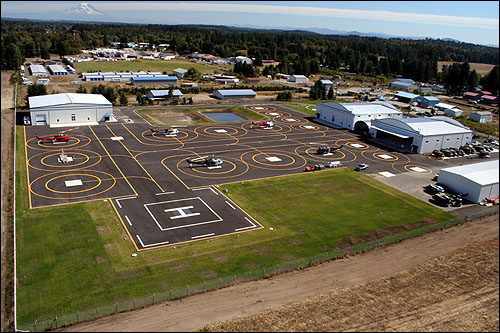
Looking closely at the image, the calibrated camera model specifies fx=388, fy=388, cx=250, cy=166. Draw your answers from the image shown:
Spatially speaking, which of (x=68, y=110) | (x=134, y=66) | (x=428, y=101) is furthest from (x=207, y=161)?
(x=134, y=66)

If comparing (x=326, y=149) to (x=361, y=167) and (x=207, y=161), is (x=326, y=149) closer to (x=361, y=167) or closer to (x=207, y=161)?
(x=361, y=167)

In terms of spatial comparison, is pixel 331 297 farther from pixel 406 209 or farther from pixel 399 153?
pixel 399 153

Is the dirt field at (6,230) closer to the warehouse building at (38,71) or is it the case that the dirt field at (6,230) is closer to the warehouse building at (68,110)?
the warehouse building at (68,110)

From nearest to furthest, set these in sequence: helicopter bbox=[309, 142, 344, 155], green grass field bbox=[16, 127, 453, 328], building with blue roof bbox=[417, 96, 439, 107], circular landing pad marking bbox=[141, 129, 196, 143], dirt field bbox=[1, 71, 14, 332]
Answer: dirt field bbox=[1, 71, 14, 332], green grass field bbox=[16, 127, 453, 328], helicopter bbox=[309, 142, 344, 155], circular landing pad marking bbox=[141, 129, 196, 143], building with blue roof bbox=[417, 96, 439, 107]

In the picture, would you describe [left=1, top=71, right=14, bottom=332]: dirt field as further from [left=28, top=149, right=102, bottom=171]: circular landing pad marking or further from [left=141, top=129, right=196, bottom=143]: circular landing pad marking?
[left=141, top=129, right=196, bottom=143]: circular landing pad marking

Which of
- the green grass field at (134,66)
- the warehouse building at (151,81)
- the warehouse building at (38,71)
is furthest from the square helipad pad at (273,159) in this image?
the green grass field at (134,66)

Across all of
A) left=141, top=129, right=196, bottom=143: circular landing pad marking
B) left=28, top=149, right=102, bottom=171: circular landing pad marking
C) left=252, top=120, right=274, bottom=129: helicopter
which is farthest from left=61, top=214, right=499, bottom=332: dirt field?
left=252, top=120, right=274, bottom=129: helicopter

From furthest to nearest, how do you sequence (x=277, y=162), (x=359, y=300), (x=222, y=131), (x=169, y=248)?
(x=222, y=131)
(x=277, y=162)
(x=169, y=248)
(x=359, y=300)
